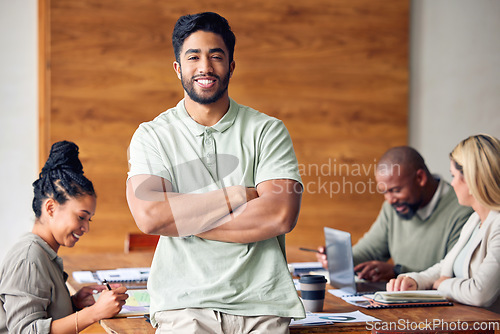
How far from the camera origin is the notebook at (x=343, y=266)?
2268mm

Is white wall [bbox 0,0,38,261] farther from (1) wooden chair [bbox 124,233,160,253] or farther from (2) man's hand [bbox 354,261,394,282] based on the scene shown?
(2) man's hand [bbox 354,261,394,282]

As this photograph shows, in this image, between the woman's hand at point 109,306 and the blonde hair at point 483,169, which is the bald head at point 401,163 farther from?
the woman's hand at point 109,306

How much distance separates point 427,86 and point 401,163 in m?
A: 1.97

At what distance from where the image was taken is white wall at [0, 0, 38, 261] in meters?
4.10

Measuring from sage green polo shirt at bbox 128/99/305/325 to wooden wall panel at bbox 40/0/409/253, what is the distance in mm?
2488

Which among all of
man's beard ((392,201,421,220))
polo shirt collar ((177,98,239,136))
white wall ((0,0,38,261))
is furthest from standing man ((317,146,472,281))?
white wall ((0,0,38,261))

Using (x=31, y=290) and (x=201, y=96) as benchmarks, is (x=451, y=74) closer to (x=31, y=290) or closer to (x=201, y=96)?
(x=201, y=96)

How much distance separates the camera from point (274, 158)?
1.71 m

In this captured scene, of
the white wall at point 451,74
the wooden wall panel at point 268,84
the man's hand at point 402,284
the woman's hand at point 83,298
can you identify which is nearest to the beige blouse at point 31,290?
the woman's hand at point 83,298

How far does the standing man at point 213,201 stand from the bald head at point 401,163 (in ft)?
4.33

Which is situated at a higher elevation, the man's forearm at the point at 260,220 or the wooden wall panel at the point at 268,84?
the wooden wall panel at the point at 268,84

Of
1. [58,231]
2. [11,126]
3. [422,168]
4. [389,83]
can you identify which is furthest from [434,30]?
[58,231]

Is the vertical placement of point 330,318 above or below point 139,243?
below

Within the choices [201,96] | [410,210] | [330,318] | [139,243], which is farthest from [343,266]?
[139,243]
